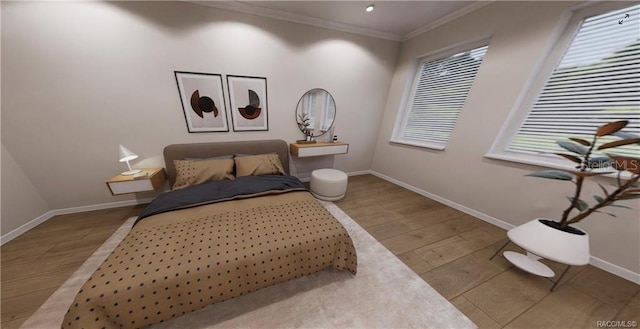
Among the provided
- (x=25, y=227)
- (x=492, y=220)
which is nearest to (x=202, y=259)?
(x=25, y=227)

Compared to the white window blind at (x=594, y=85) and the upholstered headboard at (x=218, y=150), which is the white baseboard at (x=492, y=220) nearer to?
the white window blind at (x=594, y=85)

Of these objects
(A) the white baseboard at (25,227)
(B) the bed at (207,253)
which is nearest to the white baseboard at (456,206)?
(B) the bed at (207,253)

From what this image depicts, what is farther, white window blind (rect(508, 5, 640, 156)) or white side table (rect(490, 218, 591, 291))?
white window blind (rect(508, 5, 640, 156))

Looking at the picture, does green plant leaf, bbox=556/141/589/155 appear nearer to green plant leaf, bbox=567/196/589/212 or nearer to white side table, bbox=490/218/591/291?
green plant leaf, bbox=567/196/589/212

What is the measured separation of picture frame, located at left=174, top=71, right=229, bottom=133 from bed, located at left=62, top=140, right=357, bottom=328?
39.4 inches

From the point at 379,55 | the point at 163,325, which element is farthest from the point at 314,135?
the point at 163,325

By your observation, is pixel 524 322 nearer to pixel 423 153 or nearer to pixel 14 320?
pixel 423 153

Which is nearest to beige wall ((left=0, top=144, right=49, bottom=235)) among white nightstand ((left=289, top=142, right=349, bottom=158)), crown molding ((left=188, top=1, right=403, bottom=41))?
crown molding ((left=188, top=1, right=403, bottom=41))

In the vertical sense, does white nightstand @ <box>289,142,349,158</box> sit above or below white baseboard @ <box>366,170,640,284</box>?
above

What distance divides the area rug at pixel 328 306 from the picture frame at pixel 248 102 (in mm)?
2007

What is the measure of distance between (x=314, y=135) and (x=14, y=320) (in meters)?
3.11

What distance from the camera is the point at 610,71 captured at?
59.1 inches

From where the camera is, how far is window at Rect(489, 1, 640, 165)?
1.43 meters

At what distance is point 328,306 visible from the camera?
122 centimetres
